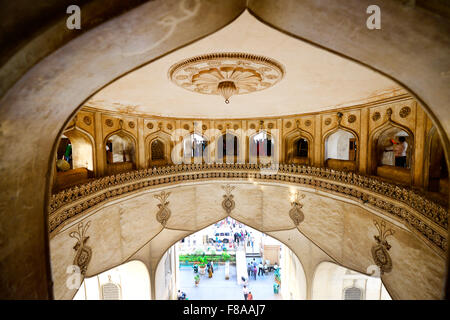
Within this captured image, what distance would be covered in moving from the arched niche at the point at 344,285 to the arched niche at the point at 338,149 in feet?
12.3

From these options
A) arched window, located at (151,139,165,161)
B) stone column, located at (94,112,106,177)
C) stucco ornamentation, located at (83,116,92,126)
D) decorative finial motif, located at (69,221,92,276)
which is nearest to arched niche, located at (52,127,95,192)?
stone column, located at (94,112,106,177)

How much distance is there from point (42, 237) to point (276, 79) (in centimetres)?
440

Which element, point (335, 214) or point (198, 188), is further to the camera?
point (198, 188)

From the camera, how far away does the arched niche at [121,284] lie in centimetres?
811

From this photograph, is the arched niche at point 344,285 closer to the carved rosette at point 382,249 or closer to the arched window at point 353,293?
the arched window at point 353,293

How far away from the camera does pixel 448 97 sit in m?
1.94

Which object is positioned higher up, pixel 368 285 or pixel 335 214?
pixel 335 214

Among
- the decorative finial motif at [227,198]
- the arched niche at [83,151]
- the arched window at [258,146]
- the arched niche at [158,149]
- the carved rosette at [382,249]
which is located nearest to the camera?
the carved rosette at [382,249]

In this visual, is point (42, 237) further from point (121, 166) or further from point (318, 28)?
point (121, 166)

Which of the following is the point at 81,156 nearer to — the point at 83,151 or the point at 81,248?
the point at 83,151

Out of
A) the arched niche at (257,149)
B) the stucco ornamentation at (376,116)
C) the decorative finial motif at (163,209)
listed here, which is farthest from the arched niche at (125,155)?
the stucco ornamentation at (376,116)

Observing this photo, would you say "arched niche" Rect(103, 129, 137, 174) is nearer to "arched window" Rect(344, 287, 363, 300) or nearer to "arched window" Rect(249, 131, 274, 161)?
"arched window" Rect(249, 131, 274, 161)

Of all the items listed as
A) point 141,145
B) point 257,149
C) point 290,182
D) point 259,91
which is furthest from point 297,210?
point 141,145
